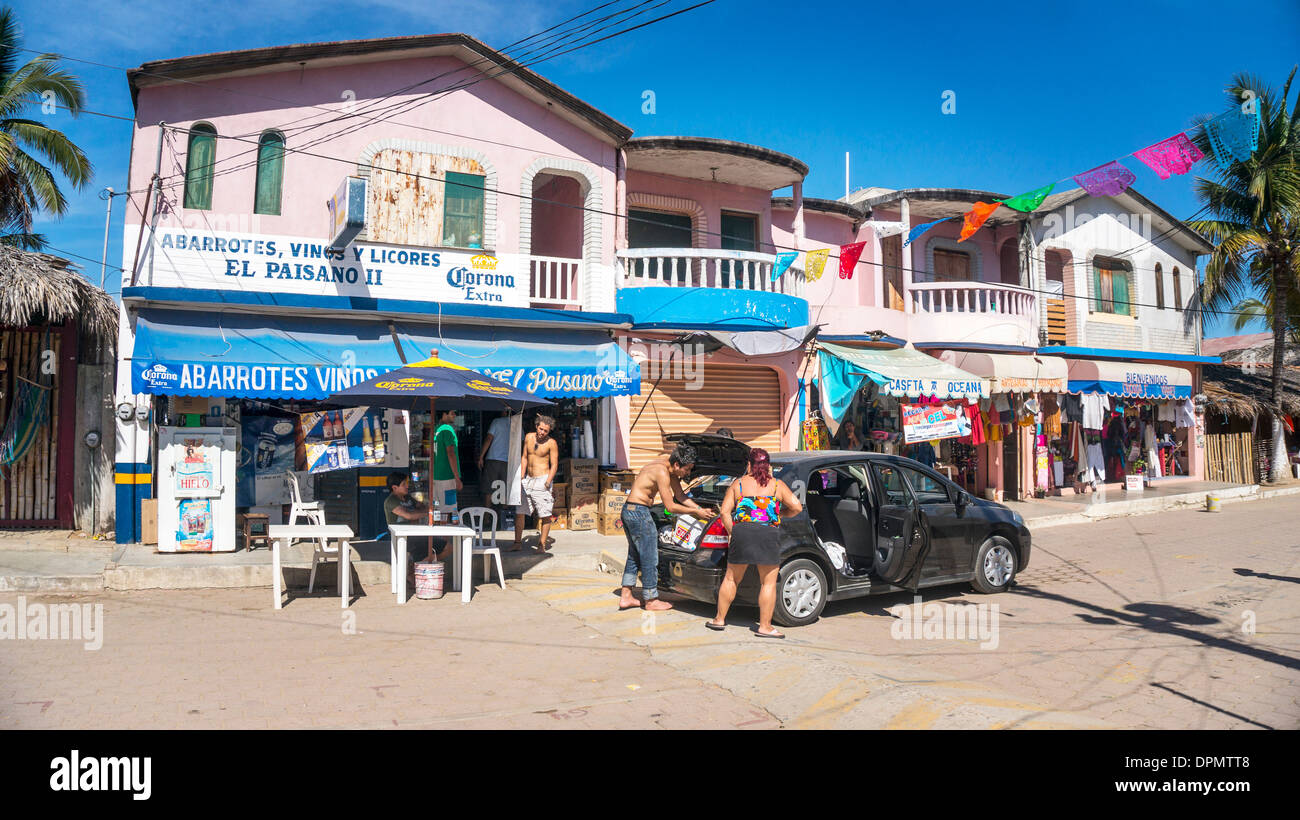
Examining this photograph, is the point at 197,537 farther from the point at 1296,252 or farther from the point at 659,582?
the point at 1296,252

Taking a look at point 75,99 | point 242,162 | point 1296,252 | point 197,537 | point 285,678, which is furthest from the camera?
point 1296,252

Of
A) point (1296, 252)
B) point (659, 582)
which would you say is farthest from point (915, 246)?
point (659, 582)

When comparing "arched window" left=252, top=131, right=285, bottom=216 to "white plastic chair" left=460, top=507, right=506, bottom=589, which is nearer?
"white plastic chair" left=460, top=507, right=506, bottom=589

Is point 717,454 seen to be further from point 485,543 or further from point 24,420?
point 24,420

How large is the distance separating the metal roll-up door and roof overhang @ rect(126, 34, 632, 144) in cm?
435

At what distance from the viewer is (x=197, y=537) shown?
396 inches

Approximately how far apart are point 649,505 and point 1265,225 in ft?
70.0

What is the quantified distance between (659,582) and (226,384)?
19.9ft

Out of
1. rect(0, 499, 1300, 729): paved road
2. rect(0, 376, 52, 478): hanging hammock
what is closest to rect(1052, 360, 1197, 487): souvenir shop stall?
rect(0, 499, 1300, 729): paved road

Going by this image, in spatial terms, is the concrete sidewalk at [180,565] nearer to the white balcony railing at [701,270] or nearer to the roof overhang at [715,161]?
the white balcony railing at [701,270]

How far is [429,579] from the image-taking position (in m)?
8.70

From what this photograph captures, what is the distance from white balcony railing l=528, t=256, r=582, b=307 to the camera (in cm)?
1289

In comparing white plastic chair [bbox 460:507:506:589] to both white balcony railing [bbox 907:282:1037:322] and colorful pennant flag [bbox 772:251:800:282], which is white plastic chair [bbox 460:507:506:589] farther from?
white balcony railing [bbox 907:282:1037:322]

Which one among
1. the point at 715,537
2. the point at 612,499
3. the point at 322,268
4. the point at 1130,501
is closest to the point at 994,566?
the point at 715,537
